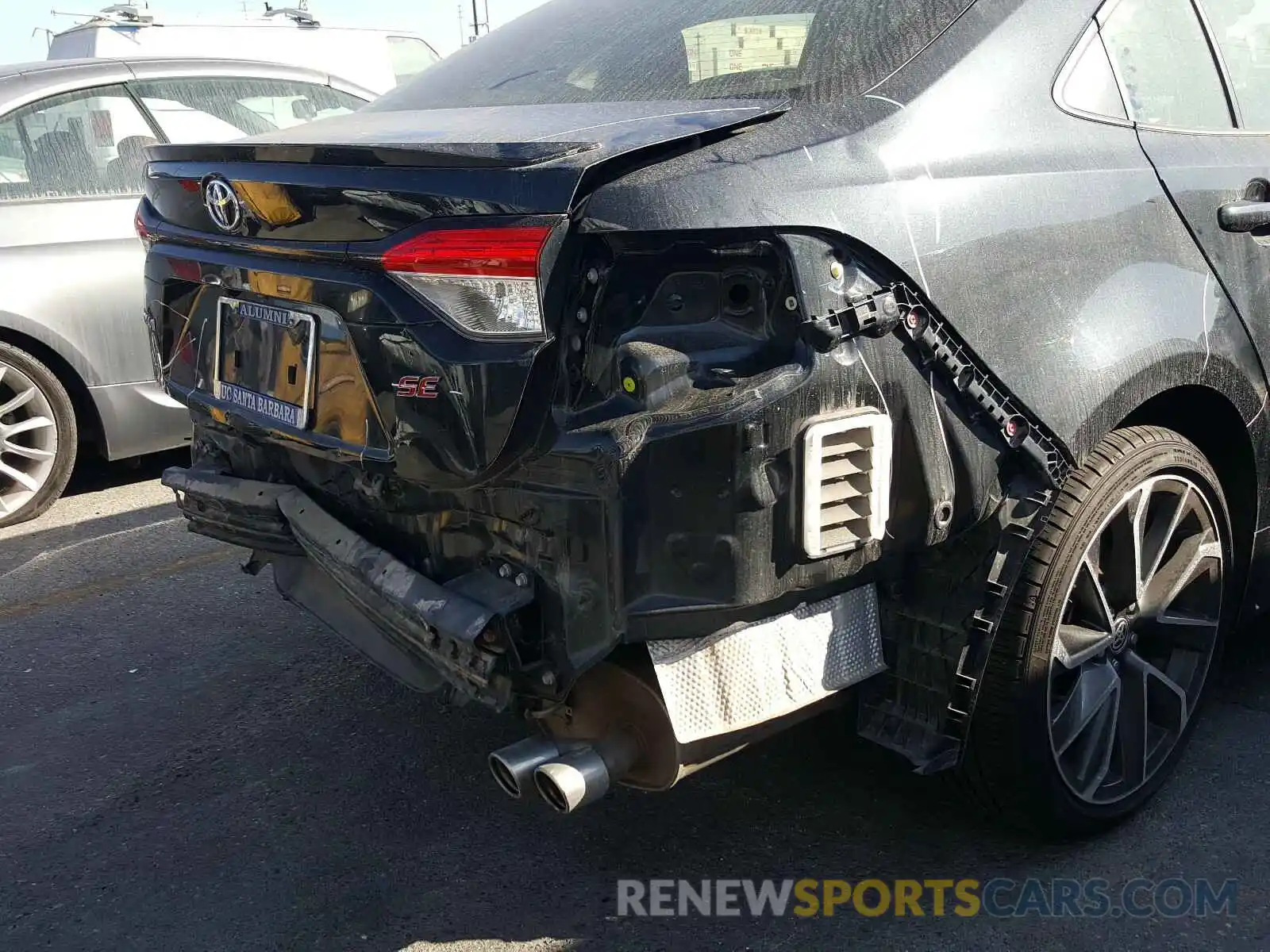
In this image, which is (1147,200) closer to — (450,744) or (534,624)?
(534,624)

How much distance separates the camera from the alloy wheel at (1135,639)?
8.36 feet

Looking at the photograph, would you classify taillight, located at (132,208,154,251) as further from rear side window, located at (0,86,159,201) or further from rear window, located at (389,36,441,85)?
rear window, located at (389,36,441,85)

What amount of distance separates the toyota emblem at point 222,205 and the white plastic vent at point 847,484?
1.29 meters

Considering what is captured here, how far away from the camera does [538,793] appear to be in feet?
7.20

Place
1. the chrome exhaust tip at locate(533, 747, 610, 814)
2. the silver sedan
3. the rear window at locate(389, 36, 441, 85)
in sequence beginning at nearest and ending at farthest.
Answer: the chrome exhaust tip at locate(533, 747, 610, 814) → the silver sedan → the rear window at locate(389, 36, 441, 85)

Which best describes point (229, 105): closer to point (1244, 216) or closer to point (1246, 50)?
point (1246, 50)

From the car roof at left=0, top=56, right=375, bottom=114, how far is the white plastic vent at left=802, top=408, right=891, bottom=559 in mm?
4329

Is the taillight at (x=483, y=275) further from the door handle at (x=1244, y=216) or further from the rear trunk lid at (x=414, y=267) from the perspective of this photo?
the door handle at (x=1244, y=216)

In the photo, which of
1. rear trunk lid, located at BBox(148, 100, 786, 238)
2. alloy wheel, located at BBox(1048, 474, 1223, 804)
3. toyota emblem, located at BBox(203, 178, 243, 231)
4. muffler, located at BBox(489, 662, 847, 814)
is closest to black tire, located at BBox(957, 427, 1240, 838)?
alloy wheel, located at BBox(1048, 474, 1223, 804)

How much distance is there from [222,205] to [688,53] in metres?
1.02

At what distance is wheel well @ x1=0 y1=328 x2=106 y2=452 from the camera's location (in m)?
4.88

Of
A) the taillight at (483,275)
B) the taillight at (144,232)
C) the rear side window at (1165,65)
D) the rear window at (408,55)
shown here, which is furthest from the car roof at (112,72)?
the rear side window at (1165,65)

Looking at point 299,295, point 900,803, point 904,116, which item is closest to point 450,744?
point 900,803

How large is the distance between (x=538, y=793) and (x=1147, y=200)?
1683 mm
